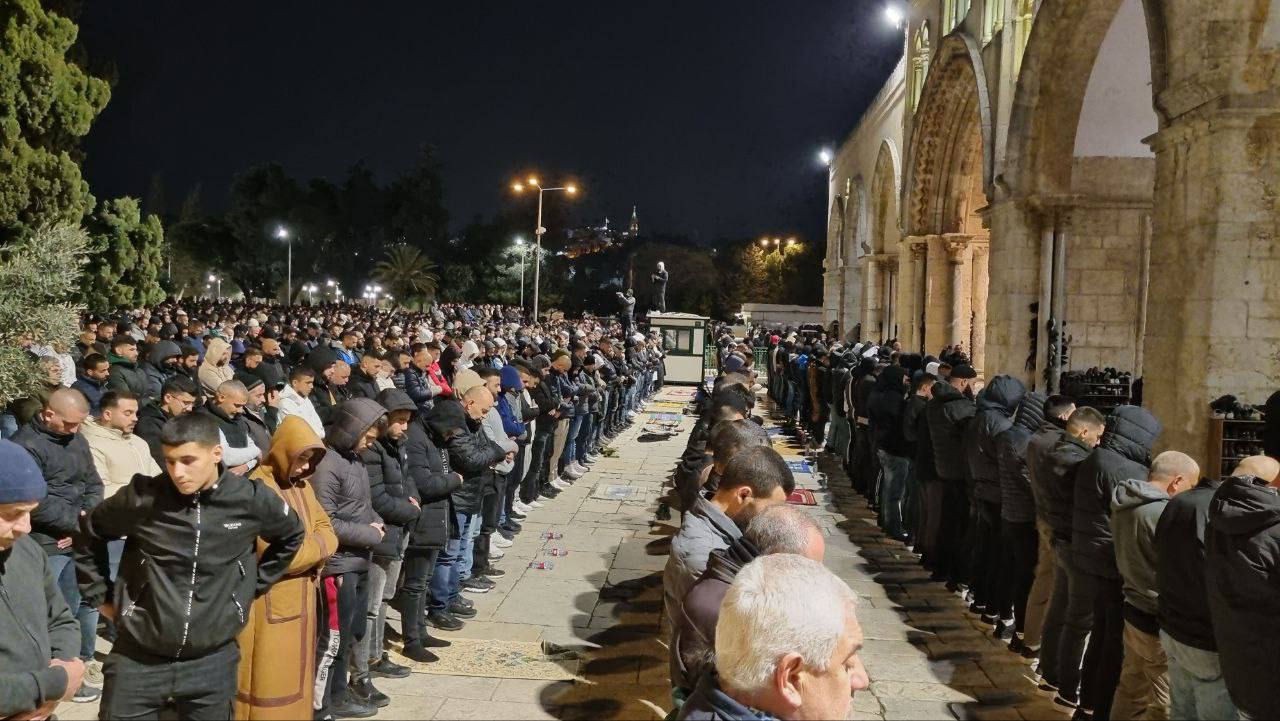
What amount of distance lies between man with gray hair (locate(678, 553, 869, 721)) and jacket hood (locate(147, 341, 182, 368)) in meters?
9.19

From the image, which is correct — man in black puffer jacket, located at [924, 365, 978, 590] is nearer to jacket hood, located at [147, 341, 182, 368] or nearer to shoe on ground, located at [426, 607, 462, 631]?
shoe on ground, located at [426, 607, 462, 631]

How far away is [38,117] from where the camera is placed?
14.4 m

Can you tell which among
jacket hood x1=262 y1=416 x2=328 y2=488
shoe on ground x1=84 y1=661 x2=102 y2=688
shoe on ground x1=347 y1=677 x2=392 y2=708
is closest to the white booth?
shoe on ground x1=84 y1=661 x2=102 y2=688

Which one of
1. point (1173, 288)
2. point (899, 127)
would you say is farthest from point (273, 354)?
point (899, 127)

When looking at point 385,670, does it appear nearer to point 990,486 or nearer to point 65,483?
point 65,483

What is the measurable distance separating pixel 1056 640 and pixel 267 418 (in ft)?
19.9

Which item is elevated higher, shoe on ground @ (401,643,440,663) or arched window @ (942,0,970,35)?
arched window @ (942,0,970,35)

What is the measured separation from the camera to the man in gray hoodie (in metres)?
4.69

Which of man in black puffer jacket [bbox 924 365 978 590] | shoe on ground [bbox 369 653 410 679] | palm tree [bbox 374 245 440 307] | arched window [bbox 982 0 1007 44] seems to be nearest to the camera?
shoe on ground [bbox 369 653 410 679]

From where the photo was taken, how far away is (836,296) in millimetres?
34688

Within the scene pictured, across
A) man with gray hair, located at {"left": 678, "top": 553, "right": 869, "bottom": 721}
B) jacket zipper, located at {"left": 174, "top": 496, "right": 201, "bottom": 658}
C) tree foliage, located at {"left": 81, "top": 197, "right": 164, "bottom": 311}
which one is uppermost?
tree foliage, located at {"left": 81, "top": 197, "right": 164, "bottom": 311}

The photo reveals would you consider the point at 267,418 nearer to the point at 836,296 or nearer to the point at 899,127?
the point at 899,127

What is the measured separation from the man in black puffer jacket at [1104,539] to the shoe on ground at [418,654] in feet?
12.9

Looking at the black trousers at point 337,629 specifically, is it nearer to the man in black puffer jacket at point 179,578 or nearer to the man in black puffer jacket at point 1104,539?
the man in black puffer jacket at point 179,578
